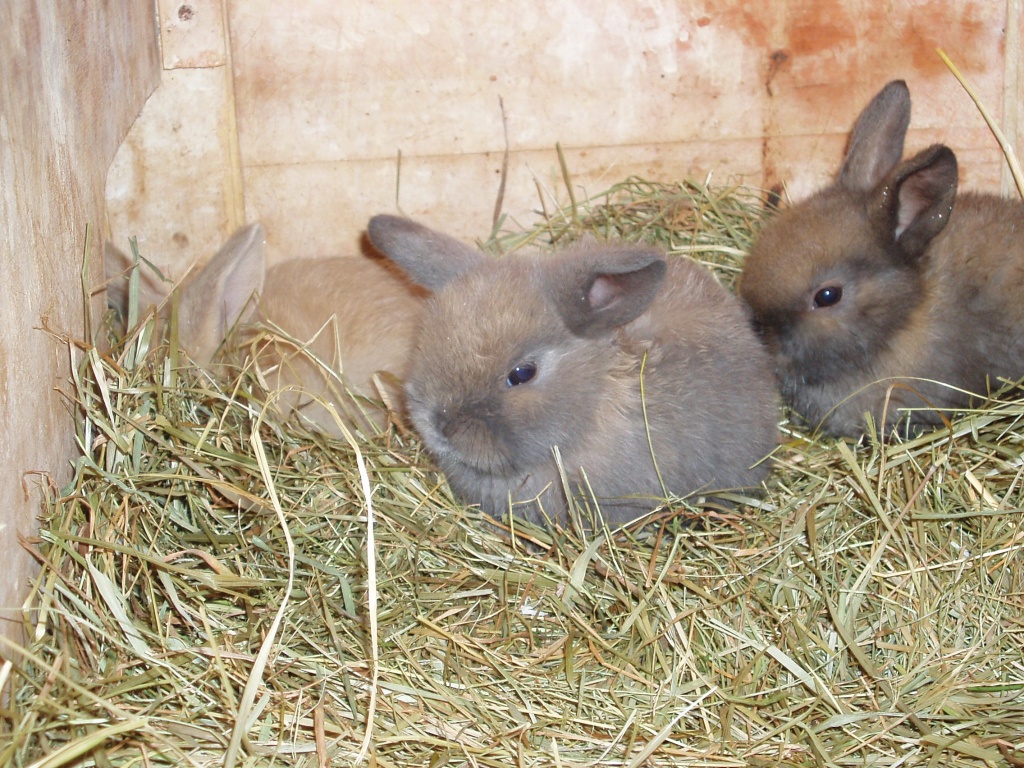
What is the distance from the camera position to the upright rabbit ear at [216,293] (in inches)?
130

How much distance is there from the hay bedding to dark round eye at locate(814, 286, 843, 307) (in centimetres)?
57

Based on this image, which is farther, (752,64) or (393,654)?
(752,64)

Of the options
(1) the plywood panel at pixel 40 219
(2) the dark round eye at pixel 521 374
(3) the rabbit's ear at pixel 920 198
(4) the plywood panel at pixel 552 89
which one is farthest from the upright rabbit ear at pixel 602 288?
(1) the plywood panel at pixel 40 219

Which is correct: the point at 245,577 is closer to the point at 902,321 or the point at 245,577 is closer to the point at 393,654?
the point at 393,654

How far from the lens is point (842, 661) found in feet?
8.63

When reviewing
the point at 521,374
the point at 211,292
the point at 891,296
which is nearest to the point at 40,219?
the point at 211,292

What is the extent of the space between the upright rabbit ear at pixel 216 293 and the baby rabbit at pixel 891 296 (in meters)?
1.79

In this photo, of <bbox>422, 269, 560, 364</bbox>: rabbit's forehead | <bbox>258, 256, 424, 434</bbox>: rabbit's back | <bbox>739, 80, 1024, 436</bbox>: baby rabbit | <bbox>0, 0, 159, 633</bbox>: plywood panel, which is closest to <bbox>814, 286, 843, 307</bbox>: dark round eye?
<bbox>739, 80, 1024, 436</bbox>: baby rabbit

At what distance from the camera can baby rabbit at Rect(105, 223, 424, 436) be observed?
334 centimetres

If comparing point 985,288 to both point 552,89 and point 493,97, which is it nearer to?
point 552,89

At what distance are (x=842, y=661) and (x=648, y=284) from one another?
1.17 m

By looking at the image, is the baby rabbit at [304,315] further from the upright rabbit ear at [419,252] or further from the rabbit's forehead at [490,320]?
the rabbit's forehead at [490,320]

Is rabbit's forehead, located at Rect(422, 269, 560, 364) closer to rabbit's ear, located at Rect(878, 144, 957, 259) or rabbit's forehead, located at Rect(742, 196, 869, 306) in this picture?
rabbit's forehead, located at Rect(742, 196, 869, 306)

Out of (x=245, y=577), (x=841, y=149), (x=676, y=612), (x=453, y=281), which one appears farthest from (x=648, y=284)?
(x=841, y=149)
